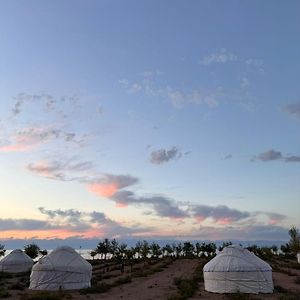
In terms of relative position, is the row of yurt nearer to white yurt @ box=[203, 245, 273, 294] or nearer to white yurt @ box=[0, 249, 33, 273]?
white yurt @ box=[203, 245, 273, 294]

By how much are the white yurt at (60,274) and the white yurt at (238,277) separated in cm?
1010

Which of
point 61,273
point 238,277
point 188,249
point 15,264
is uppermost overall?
point 188,249

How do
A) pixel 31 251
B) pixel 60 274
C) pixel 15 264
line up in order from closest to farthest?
pixel 60 274
pixel 15 264
pixel 31 251

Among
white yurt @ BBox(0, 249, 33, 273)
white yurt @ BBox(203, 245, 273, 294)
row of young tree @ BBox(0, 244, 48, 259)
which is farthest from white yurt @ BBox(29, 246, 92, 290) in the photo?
row of young tree @ BBox(0, 244, 48, 259)

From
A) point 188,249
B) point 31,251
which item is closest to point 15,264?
point 31,251

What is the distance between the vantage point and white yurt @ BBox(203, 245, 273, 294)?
27406 millimetres

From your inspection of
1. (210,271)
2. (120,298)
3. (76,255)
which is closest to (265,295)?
(210,271)

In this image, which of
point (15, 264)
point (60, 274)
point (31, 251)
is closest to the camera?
point (60, 274)

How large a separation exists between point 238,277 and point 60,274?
45.0 ft

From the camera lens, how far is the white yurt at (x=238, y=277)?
27.4 meters

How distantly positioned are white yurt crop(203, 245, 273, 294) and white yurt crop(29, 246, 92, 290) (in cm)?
1010

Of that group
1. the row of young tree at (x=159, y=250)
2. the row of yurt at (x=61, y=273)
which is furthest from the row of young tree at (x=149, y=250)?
the row of yurt at (x=61, y=273)

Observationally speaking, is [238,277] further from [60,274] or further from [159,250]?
[159,250]

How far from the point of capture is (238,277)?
90.6 feet
